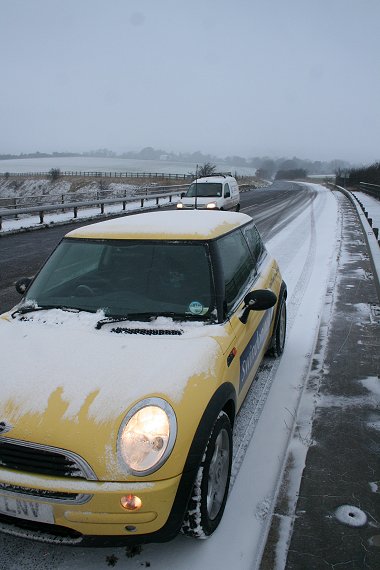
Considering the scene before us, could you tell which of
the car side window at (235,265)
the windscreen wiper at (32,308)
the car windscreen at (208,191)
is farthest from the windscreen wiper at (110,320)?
the car windscreen at (208,191)

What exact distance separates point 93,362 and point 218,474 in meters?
1.00

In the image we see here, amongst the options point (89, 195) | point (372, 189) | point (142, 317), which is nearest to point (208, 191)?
point (89, 195)

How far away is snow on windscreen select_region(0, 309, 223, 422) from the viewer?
7.99ft

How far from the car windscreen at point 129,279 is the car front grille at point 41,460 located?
123cm

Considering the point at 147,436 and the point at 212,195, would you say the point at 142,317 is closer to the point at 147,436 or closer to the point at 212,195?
the point at 147,436

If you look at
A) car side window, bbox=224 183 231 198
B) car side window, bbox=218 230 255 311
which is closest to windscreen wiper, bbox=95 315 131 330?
car side window, bbox=218 230 255 311

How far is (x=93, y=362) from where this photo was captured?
8.93ft

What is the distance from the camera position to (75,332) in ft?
10.2

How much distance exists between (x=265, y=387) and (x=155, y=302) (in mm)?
1852

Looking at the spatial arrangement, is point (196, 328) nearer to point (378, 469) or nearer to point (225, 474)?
point (225, 474)

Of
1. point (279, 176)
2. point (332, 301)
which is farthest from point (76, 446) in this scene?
point (279, 176)

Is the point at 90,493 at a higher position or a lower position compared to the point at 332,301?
higher

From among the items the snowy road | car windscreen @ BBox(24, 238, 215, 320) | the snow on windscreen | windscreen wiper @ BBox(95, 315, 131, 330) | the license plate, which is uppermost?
car windscreen @ BBox(24, 238, 215, 320)

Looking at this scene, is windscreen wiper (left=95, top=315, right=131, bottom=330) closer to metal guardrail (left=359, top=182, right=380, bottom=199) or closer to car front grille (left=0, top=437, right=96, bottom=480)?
car front grille (left=0, top=437, right=96, bottom=480)
